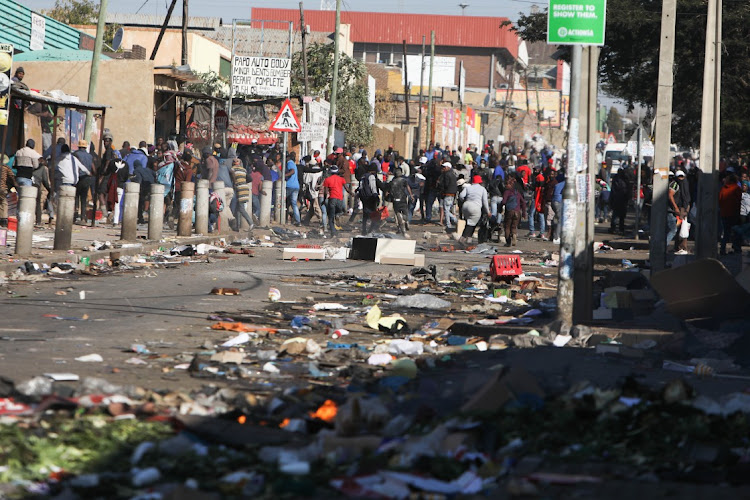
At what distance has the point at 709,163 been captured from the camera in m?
20.9

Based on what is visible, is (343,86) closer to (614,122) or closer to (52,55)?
(52,55)

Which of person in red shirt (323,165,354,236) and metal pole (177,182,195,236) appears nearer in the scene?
metal pole (177,182,195,236)

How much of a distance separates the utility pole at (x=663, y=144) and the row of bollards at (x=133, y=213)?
9.09 metres

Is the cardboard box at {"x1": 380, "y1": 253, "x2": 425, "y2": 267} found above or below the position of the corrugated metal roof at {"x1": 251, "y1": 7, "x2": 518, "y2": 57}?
below

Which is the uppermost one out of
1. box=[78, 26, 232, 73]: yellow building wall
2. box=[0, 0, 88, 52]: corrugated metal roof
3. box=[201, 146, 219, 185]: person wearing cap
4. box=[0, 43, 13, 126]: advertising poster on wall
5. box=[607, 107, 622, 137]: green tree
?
box=[607, 107, 622, 137]: green tree

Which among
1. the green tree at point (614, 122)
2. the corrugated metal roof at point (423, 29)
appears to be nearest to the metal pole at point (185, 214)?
the corrugated metal roof at point (423, 29)

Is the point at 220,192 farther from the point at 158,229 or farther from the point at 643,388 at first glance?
the point at 643,388

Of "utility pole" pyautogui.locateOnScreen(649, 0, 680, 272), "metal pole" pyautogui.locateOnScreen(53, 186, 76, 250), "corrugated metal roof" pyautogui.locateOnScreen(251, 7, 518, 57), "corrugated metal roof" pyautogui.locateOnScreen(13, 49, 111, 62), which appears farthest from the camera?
"corrugated metal roof" pyautogui.locateOnScreen(251, 7, 518, 57)

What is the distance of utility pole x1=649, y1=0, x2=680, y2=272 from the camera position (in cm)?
1664

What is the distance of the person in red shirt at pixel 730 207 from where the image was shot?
23.4 m

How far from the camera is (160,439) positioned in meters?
5.68

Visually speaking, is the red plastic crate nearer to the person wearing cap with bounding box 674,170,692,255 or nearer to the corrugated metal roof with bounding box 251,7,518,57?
the person wearing cap with bounding box 674,170,692,255

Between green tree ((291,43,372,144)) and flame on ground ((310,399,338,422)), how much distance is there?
47350 mm

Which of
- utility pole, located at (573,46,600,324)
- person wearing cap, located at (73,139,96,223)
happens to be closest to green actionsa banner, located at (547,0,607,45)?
utility pole, located at (573,46,600,324)
